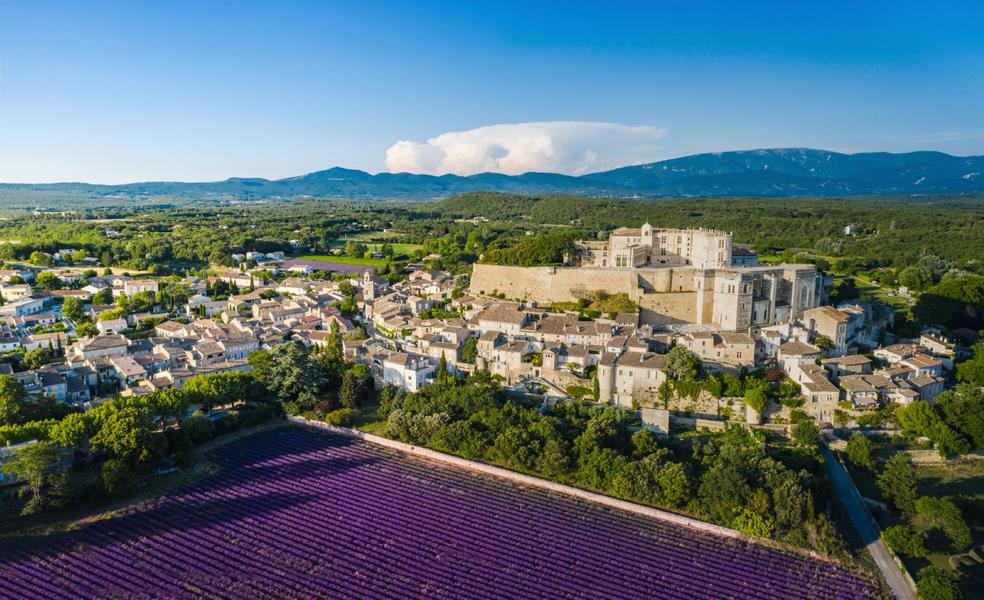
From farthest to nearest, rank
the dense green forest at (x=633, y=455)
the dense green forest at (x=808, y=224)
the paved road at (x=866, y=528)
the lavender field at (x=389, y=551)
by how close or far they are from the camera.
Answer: the dense green forest at (x=808, y=224) < the dense green forest at (x=633, y=455) < the paved road at (x=866, y=528) < the lavender field at (x=389, y=551)

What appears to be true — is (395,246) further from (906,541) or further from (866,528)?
(906,541)

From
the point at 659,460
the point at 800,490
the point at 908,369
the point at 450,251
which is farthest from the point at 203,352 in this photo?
the point at 450,251

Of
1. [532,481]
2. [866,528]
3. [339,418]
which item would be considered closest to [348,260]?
[339,418]

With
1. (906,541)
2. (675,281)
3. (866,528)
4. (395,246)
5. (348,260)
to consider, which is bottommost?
(866,528)

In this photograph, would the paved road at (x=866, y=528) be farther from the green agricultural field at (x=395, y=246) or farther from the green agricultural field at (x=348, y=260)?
the green agricultural field at (x=395, y=246)

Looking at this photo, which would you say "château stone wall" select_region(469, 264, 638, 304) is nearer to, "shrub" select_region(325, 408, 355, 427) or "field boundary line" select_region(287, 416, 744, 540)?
"shrub" select_region(325, 408, 355, 427)

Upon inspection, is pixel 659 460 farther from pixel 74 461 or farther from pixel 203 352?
pixel 203 352

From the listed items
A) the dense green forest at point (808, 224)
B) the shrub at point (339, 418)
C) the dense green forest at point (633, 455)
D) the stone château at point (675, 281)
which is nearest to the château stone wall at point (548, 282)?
the stone château at point (675, 281)

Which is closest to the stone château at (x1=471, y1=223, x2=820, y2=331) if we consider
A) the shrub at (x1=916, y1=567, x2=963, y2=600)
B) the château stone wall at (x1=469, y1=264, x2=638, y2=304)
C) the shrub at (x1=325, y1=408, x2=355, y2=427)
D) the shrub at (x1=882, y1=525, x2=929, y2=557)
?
the château stone wall at (x1=469, y1=264, x2=638, y2=304)
